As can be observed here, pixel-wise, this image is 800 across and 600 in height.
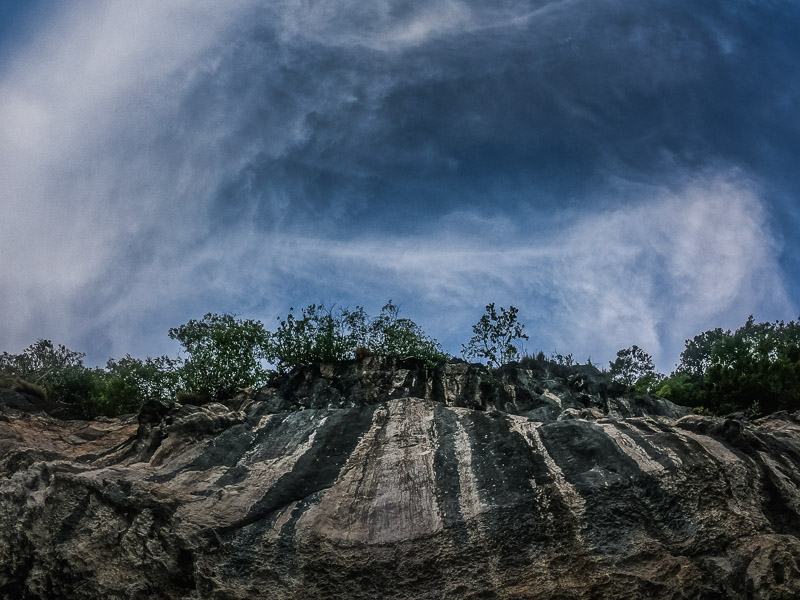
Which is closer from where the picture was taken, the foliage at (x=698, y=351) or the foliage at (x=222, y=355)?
the foliage at (x=222, y=355)

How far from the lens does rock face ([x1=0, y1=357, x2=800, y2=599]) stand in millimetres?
10805

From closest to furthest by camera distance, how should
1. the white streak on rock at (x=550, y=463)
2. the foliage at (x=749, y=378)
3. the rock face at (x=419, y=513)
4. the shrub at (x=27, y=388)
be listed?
the rock face at (x=419, y=513) < the white streak on rock at (x=550, y=463) < the shrub at (x=27, y=388) < the foliage at (x=749, y=378)

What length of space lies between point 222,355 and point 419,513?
18299 millimetres

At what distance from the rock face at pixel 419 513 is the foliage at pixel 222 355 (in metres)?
10.8

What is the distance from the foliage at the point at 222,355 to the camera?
1060 inches

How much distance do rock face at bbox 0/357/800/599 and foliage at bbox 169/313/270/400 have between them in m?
10.8

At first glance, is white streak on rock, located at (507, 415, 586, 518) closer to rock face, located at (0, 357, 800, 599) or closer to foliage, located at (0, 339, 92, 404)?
rock face, located at (0, 357, 800, 599)

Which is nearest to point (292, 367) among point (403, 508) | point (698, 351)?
point (403, 508)

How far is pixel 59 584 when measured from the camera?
38.1 feet

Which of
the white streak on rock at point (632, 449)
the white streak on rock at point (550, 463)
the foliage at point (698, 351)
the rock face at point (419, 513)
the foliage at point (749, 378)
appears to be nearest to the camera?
the rock face at point (419, 513)

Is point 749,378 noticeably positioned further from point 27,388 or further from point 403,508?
point 27,388

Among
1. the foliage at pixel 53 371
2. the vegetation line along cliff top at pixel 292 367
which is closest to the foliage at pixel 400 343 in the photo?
the vegetation line along cliff top at pixel 292 367

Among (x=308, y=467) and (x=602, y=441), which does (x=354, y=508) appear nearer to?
(x=308, y=467)

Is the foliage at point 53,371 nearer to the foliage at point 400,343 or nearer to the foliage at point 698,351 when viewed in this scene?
the foliage at point 400,343
